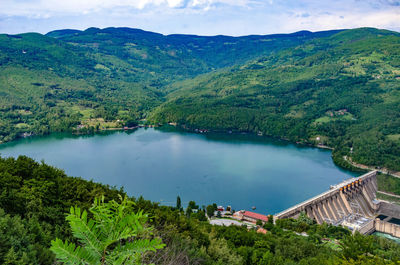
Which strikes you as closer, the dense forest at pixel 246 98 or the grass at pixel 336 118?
the dense forest at pixel 246 98

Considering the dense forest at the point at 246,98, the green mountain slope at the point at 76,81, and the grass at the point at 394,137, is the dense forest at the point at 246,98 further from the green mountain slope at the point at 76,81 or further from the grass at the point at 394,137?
the green mountain slope at the point at 76,81

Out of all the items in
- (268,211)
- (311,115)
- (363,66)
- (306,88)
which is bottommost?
(268,211)

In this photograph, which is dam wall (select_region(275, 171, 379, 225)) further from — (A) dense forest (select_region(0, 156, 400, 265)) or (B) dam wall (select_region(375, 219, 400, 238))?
(A) dense forest (select_region(0, 156, 400, 265))

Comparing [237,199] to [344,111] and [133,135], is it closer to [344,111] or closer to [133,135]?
[133,135]

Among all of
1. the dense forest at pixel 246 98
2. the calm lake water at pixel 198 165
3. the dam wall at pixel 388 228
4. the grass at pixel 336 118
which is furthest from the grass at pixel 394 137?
the dam wall at pixel 388 228

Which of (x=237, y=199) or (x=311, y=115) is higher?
(x=311, y=115)

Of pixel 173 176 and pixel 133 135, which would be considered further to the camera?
pixel 133 135

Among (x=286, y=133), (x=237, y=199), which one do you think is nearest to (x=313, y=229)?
(x=237, y=199)
